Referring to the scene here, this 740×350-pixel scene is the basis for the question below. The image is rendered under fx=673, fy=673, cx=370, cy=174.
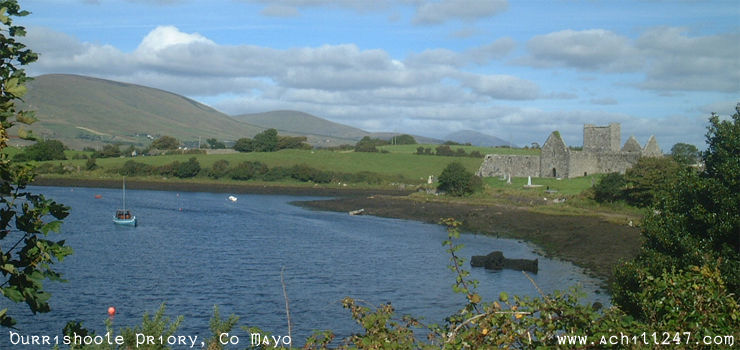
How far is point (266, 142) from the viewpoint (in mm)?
131625

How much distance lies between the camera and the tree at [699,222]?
15.4 meters

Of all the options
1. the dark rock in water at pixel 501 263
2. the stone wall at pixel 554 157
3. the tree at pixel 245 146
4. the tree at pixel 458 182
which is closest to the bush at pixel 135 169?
the tree at pixel 245 146

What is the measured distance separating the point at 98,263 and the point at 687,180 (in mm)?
27788

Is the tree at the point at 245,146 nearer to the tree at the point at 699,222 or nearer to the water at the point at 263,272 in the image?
the water at the point at 263,272

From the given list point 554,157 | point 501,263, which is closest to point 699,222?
point 501,263

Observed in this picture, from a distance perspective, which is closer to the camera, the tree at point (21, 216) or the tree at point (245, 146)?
the tree at point (21, 216)

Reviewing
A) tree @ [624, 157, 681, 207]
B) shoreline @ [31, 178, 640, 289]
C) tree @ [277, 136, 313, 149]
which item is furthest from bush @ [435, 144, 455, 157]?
tree @ [624, 157, 681, 207]

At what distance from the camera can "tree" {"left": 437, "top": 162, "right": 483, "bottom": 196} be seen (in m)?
67.7

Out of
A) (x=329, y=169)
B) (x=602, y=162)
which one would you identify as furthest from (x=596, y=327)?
(x=329, y=169)

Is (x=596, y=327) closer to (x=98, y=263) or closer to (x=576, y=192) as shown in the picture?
(x=98, y=263)

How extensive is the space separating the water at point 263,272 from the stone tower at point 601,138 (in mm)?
21651

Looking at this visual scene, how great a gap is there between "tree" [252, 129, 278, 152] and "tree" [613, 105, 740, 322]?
116m

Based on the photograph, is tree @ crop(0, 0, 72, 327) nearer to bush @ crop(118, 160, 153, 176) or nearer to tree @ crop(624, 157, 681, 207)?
tree @ crop(624, 157, 681, 207)

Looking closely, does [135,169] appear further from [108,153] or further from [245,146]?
[245,146]
